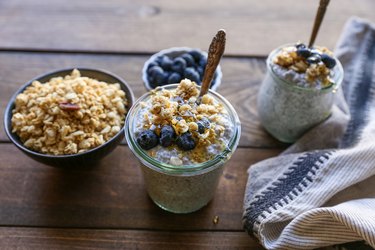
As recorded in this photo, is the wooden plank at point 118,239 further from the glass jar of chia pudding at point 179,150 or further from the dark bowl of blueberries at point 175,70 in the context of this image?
the dark bowl of blueberries at point 175,70

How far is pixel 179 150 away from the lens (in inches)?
27.9

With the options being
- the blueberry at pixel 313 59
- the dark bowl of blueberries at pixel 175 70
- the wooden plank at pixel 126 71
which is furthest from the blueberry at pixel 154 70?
the blueberry at pixel 313 59

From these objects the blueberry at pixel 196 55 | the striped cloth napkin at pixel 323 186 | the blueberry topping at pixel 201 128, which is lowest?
the striped cloth napkin at pixel 323 186

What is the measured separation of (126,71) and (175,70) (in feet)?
0.68

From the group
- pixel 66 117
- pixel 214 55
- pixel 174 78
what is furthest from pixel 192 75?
pixel 66 117

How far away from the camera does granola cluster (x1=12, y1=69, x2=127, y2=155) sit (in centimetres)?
81

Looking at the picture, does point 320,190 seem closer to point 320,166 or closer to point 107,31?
point 320,166

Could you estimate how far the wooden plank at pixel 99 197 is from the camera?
817 mm

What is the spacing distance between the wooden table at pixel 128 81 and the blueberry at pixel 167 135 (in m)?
0.20

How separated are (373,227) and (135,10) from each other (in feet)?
2.96

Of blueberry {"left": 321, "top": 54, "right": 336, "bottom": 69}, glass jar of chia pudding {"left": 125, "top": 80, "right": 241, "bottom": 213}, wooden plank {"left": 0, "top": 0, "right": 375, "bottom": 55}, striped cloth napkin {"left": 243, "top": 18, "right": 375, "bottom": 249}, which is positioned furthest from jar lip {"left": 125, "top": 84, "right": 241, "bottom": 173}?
wooden plank {"left": 0, "top": 0, "right": 375, "bottom": 55}

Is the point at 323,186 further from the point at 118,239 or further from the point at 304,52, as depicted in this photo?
the point at 118,239

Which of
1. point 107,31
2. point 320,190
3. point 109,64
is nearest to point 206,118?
point 320,190

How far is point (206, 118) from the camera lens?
0.74 m
